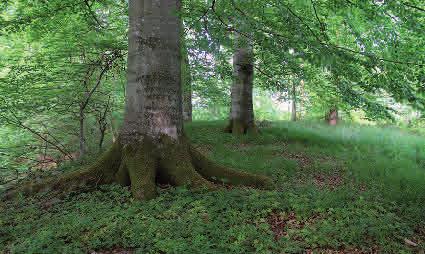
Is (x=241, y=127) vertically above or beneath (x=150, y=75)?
beneath

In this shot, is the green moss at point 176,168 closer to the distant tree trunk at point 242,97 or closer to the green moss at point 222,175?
the green moss at point 222,175

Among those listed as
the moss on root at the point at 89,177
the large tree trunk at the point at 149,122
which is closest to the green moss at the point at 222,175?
the large tree trunk at the point at 149,122

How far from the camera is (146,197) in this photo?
16.3ft

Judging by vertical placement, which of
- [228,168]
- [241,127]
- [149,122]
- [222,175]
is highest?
[149,122]

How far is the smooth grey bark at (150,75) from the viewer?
17.8ft

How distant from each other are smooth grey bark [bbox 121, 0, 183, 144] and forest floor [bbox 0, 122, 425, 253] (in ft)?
3.53

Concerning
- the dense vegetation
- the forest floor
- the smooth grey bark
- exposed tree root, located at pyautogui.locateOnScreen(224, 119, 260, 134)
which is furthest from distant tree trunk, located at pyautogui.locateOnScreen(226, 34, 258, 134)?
the smooth grey bark

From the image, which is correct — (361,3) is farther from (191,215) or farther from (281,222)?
(191,215)

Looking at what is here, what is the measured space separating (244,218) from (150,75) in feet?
9.04

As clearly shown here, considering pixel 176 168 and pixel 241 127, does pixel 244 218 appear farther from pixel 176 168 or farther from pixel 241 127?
pixel 241 127

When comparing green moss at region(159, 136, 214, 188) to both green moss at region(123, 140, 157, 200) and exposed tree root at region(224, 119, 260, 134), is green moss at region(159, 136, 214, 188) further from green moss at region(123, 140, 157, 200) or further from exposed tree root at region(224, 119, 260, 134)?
exposed tree root at region(224, 119, 260, 134)

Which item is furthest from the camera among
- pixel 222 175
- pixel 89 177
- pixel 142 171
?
pixel 222 175

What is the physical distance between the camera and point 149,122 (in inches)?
213

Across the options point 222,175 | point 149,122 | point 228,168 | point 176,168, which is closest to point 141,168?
point 176,168
